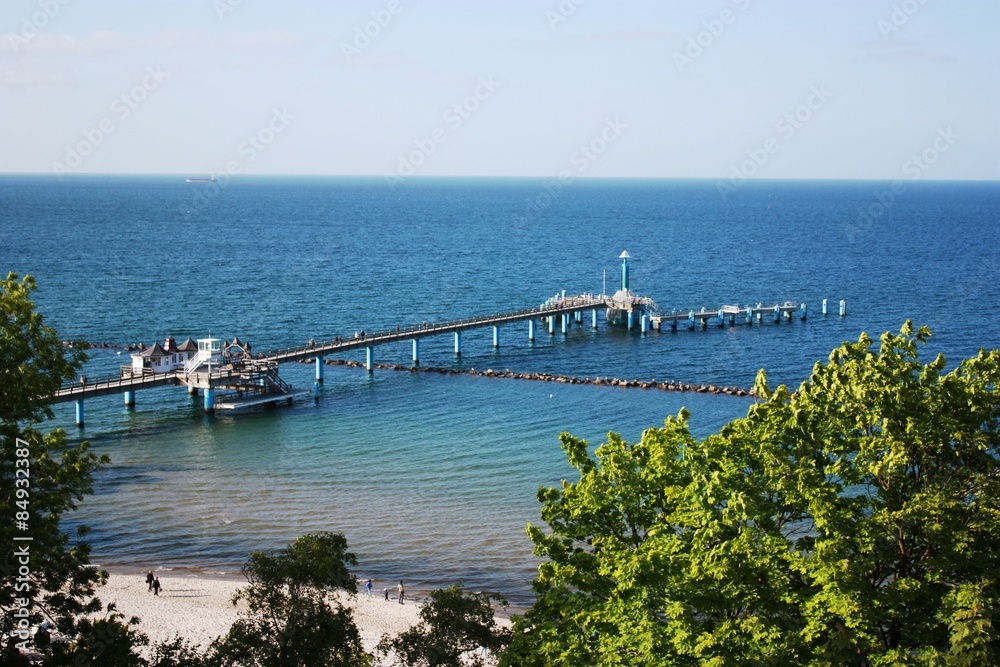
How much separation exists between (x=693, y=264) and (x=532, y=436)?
9137cm

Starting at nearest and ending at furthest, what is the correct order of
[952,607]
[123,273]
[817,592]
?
[952,607]
[817,592]
[123,273]

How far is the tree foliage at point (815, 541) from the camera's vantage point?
1720cm

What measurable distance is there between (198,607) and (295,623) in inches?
680

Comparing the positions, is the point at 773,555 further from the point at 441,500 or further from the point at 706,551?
the point at 441,500

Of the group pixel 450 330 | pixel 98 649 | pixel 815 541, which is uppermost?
pixel 815 541

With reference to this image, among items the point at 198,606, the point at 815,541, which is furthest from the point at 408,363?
the point at 815,541

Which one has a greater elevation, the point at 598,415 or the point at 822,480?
the point at 822,480

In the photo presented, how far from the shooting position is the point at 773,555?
18094 mm

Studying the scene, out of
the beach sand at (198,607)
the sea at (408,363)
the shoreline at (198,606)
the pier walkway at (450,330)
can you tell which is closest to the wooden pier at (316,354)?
the pier walkway at (450,330)

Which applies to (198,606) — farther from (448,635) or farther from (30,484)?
(448,635)

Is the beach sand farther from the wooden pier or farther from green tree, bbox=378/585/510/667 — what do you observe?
the wooden pier

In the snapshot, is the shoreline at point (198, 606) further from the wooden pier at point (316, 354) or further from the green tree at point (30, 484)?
the wooden pier at point (316, 354)

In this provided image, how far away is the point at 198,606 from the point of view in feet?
116

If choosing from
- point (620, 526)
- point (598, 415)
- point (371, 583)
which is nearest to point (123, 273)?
point (598, 415)
